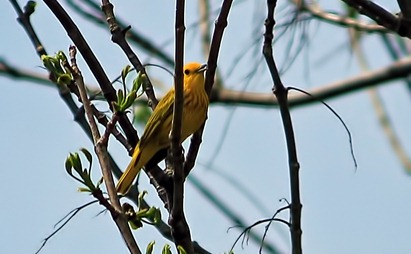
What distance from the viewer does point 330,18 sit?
14.8 ft

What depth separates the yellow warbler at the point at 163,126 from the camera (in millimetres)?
4008

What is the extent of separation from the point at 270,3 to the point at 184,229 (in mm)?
869

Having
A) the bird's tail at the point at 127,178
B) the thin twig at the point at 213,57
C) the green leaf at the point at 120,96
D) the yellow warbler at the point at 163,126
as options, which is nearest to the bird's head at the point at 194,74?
the yellow warbler at the point at 163,126

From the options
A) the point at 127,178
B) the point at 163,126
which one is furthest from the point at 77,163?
the point at 163,126

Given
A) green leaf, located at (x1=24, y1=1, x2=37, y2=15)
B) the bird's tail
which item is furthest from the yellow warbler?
green leaf, located at (x1=24, y1=1, x2=37, y2=15)

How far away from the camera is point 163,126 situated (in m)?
4.75

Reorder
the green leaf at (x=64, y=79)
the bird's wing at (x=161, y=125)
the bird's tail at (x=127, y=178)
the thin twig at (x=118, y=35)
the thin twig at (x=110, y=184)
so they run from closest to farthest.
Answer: the thin twig at (x=110, y=184) → the green leaf at (x=64, y=79) → the thin twig at (x=118, y=35) → the bird's tail at (x=127, y=178) → the bird's wing at (x=161, y=125)

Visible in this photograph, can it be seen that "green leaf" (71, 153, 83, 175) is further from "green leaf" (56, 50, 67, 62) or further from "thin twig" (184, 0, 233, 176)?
"thin twig" (184, 0, 233, 176)

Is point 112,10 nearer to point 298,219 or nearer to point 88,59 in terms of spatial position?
point 88,59

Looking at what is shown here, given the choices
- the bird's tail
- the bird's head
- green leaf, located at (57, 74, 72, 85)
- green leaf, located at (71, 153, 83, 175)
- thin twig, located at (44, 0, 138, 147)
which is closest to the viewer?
green leaf, located at (71, 153, 83, 175)

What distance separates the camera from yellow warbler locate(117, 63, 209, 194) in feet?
13.1

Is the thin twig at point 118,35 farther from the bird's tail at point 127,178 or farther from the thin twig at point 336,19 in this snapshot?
the thin twig at point 336,19

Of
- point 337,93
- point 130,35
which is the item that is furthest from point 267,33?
point 130,35

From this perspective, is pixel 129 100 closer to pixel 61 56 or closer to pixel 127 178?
pixel 61 56
